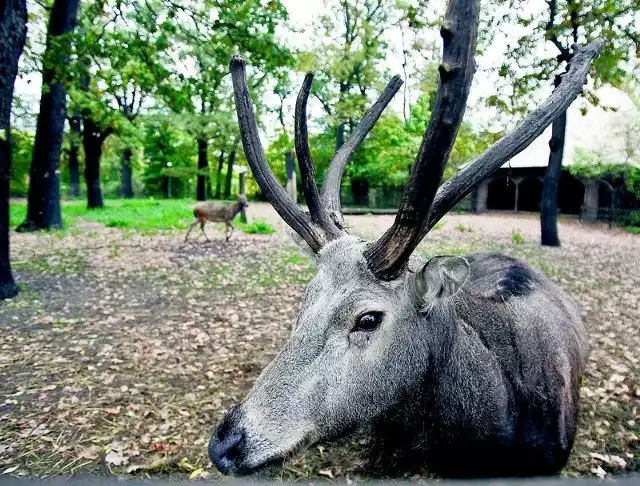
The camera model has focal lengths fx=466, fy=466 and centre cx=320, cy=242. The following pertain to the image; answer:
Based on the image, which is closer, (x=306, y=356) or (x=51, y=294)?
(x=306, y=356)

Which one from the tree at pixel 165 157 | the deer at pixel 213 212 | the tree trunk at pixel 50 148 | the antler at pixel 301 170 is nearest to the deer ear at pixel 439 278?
the antler at pixel 301 170

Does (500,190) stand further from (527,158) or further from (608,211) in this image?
(608,211)

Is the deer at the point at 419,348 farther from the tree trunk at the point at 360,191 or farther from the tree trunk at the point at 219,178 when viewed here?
the tree trunk at the point at 219,178

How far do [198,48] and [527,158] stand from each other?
24653 millimetres

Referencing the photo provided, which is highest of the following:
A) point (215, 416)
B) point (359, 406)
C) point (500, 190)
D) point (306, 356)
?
point (500, 190)

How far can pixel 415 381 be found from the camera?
2396mm

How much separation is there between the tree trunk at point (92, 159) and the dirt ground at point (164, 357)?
14486 millimetres

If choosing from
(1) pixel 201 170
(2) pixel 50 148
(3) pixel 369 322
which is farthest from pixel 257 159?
(1) pixel 201 170

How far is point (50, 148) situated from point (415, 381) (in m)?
13.8

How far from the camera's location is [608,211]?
24422 mm

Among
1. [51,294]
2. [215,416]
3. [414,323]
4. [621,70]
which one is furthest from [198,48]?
[621,70]

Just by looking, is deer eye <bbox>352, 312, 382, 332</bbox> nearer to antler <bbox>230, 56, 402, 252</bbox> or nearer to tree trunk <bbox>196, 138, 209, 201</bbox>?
antler <bbox>230, 56, 402, 252</bbox>

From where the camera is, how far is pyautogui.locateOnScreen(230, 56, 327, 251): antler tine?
9.75 feet

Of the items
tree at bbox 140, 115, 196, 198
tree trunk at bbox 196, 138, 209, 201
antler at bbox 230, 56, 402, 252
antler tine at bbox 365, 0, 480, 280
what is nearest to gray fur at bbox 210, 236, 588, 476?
antler tine at bbox 365, 0, 480, 280
